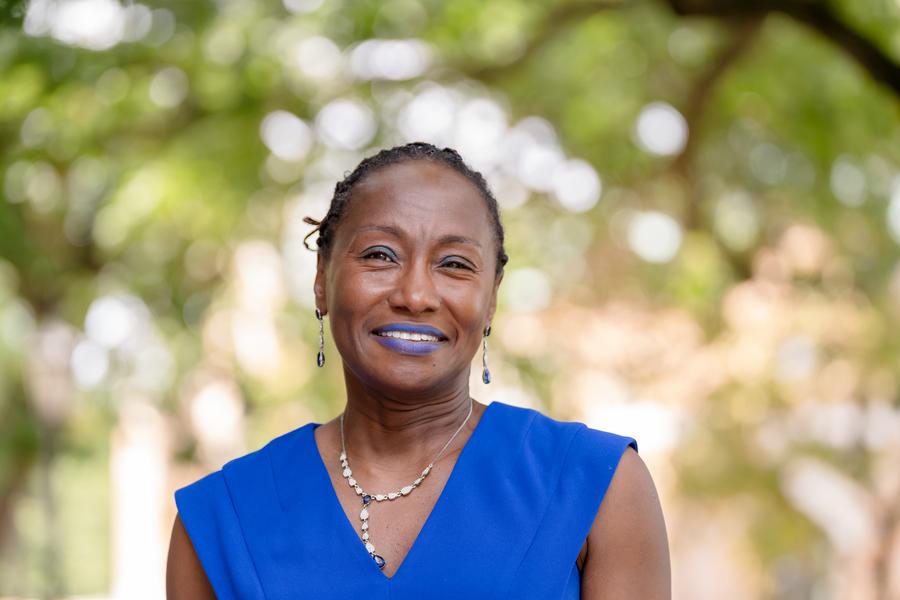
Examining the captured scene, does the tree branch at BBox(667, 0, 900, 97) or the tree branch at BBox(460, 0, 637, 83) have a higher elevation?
the tree branch at BBox(460, 0, 637, 83)

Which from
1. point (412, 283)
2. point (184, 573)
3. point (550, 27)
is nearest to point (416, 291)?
point (412, 283)

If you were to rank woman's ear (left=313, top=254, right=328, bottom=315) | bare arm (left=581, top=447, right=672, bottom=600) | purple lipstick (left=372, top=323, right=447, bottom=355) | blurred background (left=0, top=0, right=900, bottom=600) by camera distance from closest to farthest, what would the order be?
1. bare arm (left=581, top=447, right=672, bottom=600)
2. purple lipstick (left=372, top=323, right=447, bottom=355)
3. woman's ear (left=313, top=254, right=328, bottom=315)
4. blurred background (left=0, top=0, right=900, bottom=600)

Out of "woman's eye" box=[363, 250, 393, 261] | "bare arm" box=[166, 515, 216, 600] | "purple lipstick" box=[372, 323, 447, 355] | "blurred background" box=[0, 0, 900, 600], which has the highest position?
"blurred background" box=[0, 0, 900, 600]

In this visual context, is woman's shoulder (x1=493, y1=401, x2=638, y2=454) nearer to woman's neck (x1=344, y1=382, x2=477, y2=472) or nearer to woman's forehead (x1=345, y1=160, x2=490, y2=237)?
woman's neck (x1=344, y1=382, x2=477, y2=472)

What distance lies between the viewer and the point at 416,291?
264cm

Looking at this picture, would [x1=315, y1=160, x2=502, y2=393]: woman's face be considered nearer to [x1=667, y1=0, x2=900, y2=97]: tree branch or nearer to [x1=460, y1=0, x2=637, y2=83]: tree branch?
[x1=667, y1=0, x2=900, y2=97]: tree branch

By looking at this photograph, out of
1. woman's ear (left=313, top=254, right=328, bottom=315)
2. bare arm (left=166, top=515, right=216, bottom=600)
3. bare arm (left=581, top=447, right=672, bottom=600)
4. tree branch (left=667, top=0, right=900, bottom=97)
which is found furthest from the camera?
tree branch (left=667, top=0, right=900, bottom=97)

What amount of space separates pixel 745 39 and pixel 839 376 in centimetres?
712

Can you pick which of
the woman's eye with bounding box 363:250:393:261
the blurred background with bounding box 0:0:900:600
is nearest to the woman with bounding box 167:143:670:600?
the woman's eye with bounding box 363:250:393:261

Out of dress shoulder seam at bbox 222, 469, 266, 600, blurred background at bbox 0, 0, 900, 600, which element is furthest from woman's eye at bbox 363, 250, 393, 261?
blurred background at bbox 0, 0, 900, 600

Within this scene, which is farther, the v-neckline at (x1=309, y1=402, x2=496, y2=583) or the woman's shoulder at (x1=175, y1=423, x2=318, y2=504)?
the woman's shoulder at (x1=175, y1=423, x2=318, y2=504)

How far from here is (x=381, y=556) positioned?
2664mm

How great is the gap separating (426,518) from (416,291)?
51cm

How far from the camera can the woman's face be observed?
267cm
